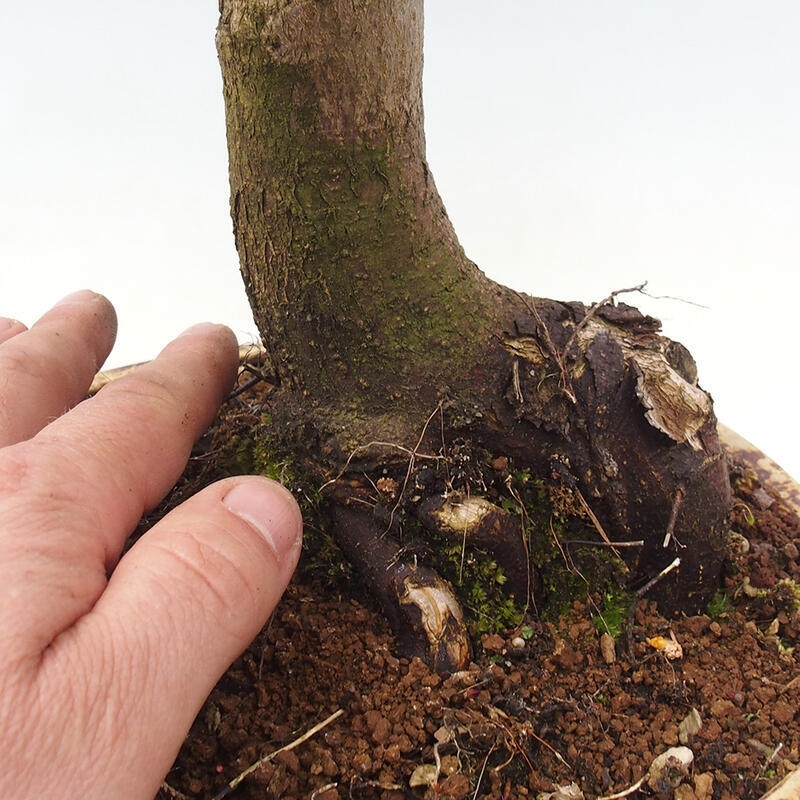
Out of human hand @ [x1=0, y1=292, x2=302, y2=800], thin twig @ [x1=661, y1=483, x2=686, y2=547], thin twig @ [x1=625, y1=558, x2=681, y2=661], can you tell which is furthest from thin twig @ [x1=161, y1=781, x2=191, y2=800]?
thin twig @ [x1=661, y1=483, x2=686, y2=547]

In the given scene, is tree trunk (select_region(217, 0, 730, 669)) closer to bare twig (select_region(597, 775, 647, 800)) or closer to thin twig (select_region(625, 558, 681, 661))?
thin twig (select_region(625, 558, 681, 661))

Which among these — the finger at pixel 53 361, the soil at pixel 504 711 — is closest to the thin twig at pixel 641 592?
the soil at pixel 504 711

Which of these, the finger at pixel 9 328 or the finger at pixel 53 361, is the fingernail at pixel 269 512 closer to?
the finger at pixel 53 361

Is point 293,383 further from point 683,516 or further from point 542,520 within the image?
point 683,516

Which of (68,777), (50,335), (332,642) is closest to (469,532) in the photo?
(332,642)

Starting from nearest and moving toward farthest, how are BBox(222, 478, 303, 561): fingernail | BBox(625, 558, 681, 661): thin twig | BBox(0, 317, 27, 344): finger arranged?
BBox(222, 478, 303, 561): fingernail → BBox(625, 558, 681, 661): thin twig → BBox(0, 317, 27, 344): finger

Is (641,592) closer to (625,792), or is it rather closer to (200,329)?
(625,792)

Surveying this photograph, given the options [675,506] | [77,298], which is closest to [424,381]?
[675,506]
